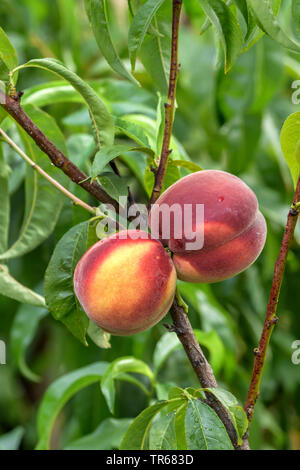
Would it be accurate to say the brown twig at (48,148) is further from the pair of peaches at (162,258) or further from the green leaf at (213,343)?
the green leaf at (213,343)

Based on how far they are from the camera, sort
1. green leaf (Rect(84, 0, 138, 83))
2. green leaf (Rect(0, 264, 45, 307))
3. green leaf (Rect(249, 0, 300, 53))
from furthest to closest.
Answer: green leaf (Rect(0, 264, 45, 307))
green leaf (Rect(84, 0, 138, 83))
green leaf (Rect(249, 0, 300, 53))

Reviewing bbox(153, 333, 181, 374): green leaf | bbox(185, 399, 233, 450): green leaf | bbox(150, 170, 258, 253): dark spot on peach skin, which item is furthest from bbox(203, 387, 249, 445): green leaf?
bbox(153, 333, 181, 374): green leaf

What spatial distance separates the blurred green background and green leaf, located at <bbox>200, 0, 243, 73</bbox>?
1.44ft

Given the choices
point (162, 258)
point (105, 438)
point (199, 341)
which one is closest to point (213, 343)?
point (199, 341)

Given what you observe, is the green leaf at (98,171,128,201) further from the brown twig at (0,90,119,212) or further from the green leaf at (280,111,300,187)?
the green leaf at (280,111,300,187)

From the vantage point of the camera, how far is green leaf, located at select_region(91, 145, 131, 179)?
500 millimetres

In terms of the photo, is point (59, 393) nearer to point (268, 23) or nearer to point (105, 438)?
point (105, 438)

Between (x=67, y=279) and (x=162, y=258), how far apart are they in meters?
0.12

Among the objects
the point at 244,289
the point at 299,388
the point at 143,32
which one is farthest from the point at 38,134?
the point at 299,388

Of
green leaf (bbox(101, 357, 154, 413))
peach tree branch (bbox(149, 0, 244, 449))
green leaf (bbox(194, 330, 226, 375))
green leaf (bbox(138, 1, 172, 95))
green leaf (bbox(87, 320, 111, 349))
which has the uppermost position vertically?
green leaf (bbox(138, 1, 172, 95))

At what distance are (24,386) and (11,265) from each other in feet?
2.73

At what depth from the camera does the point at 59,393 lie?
0.86 metres

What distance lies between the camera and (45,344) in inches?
69.5
